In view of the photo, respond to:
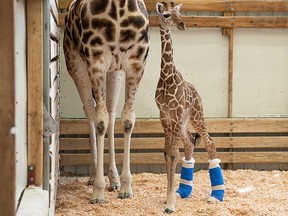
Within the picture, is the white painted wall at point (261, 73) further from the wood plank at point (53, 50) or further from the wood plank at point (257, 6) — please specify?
the wood plank at point (53, 50)

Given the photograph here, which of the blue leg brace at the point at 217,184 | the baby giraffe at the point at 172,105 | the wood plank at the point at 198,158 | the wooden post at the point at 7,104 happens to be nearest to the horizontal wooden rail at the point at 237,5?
the wood plank at the point at 198,158

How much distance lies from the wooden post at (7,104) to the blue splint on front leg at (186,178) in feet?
11.2

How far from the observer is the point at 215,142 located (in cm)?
603

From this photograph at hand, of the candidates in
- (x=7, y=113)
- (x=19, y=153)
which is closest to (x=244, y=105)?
(x=19, y=153)

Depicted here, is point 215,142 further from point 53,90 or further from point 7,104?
point 7,104

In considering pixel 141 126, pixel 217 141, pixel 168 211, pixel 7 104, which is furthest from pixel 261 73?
pixel 7 104

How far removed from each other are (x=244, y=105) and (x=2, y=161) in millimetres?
5294

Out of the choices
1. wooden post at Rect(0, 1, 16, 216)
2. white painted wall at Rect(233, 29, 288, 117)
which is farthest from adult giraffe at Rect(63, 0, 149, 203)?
wooden post at Rect(0, 1, 16, 216)

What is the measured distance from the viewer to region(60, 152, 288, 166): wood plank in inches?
231

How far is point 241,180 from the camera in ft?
18.1

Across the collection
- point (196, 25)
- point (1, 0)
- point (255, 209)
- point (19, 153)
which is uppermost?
point (196, 25)

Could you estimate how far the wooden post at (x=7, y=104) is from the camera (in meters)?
1.17

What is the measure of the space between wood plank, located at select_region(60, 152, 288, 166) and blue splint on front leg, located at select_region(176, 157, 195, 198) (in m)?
1.43

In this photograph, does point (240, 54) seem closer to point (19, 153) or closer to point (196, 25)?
point (196, 25)
